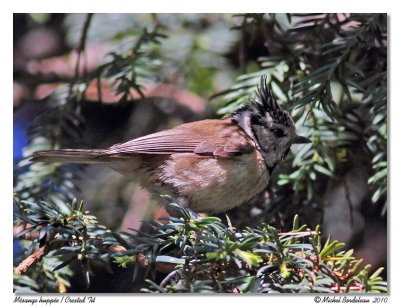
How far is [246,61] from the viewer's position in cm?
188

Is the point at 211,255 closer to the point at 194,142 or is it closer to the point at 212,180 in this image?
the point at 212,180

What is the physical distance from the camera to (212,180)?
5.32ft

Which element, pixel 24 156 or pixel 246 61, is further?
pixel 246 61

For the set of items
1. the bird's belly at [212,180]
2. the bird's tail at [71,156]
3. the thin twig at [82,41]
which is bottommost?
the bird's belly at [212,180]

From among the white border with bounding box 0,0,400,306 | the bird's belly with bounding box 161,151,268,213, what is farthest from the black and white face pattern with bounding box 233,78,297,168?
the white border with bounding box 0,0,400,306

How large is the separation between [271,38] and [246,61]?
101mm

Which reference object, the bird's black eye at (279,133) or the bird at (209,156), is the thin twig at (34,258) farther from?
the bird's black eye at (279,133)

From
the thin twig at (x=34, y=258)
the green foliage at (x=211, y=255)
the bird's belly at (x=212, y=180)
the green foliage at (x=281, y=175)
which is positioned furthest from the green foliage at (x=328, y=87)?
the thin twig at (x=34, y=258)

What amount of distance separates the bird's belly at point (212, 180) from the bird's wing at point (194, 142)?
22 millimetres

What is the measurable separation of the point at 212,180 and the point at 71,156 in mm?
365

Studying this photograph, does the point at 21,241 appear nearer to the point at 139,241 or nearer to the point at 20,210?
the point at 20,210

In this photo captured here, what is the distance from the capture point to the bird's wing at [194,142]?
5.39 ft
